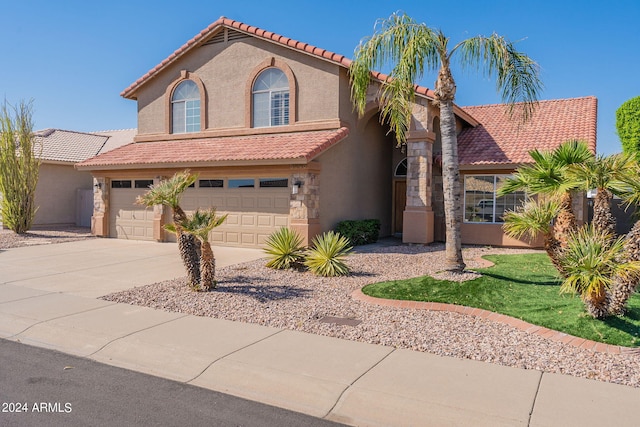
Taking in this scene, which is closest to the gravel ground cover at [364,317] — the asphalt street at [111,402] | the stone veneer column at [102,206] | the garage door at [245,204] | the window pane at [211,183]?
the asphalt street at [111,402]

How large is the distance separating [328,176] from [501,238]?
633 cm

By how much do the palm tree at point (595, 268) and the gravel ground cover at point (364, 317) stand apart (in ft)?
3.15

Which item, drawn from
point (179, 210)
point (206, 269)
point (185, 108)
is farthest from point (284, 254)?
point (185, 108)

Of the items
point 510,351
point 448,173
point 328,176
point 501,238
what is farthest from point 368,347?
point 501,238

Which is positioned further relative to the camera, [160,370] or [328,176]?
[328,176]

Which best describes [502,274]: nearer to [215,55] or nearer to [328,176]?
[328,176]

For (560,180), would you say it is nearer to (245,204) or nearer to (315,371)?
(315,371)

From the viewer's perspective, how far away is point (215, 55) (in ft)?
61.9

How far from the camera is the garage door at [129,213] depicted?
19094 millimetres

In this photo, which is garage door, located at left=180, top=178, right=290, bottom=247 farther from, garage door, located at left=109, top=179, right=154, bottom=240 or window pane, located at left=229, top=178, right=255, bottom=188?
garage door, located at left=109, top=179, right=154, bottom=240

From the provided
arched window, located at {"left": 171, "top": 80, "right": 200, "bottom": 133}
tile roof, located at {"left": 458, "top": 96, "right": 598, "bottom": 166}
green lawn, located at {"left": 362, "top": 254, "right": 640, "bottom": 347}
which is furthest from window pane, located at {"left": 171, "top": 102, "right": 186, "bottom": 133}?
green lawn, located at {"left": 362, "top": 254, "right": 640, "bottom": 347}

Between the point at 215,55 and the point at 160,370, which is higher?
the point at 215,55

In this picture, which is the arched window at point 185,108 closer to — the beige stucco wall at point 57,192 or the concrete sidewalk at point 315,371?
the beige stucco wall at point 57,192

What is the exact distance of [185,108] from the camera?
1981 cm
